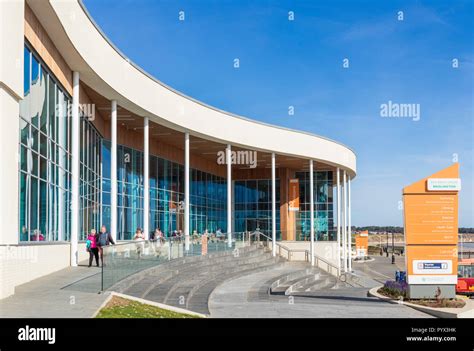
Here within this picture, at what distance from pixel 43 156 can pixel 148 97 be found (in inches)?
371

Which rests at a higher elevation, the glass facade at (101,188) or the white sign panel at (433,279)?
the glass facade at (101,188)

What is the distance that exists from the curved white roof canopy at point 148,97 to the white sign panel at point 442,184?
12.2 m

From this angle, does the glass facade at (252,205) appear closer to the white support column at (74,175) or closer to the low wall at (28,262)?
the white support column at (74,175)

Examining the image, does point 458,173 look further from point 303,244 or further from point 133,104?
point 303,244

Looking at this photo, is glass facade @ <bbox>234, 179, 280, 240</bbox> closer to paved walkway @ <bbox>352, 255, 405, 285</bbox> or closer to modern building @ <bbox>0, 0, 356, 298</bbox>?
modern building @ <bbox>0, 0, 356, 298</bbox>

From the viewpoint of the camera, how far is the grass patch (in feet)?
42.1

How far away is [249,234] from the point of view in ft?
125

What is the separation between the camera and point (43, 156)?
20.2 m

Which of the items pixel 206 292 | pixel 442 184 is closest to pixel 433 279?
pixel 442 184

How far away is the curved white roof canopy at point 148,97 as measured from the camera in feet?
65.8

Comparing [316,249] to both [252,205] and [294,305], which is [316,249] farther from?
[294,305]

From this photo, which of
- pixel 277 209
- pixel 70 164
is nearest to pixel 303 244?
pixel 277 209

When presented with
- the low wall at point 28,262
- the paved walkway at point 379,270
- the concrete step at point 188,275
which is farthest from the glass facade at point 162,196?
the paved walkway at point 379,270

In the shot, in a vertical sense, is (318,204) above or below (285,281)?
above
